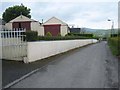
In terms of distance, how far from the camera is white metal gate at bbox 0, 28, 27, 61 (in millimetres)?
15250

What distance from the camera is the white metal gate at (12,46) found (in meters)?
15.2

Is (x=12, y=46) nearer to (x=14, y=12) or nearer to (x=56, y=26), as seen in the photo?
(x=56, y=26)

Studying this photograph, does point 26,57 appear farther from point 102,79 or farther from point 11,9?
point 11,9

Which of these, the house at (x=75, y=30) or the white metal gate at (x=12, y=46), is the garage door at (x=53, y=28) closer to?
the house at (x=75, y=30)

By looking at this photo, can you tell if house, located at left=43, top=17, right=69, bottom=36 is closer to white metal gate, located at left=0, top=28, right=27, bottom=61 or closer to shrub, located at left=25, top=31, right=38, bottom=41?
shrub, located at left=25, top=31, right=38, bottom=41

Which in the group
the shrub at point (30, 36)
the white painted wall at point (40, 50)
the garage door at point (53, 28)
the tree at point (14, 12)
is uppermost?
the tree at point (14, 12)

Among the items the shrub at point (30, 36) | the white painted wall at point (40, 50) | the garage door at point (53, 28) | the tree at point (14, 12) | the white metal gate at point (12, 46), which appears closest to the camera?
the white metal gate at point (12, 46)

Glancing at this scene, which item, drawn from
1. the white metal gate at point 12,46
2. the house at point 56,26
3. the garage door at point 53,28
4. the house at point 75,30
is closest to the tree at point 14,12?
the house at point 56,26

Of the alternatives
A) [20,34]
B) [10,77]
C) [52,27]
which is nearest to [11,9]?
[52,27]

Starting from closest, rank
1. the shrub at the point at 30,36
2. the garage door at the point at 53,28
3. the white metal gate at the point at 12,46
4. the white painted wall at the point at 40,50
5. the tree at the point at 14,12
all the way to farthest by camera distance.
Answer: the white metal gate at the point at 12,46 < the white painted wall at the point at 40,50 < the shrub at the point at 30,36 < the garage door at the point at 53,28 < the tree at the point at 14,12

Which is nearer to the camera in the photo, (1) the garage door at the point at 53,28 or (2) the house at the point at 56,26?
(1) the garage door at the point at 53,28

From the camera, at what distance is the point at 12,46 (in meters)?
15.4

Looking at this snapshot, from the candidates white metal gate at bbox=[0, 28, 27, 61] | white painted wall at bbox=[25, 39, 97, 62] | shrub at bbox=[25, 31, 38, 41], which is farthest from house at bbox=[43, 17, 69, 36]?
white metal gate at bbox=[0, 28, 27, 61]

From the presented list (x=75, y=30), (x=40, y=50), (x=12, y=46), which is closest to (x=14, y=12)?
(x=75, y=30)
